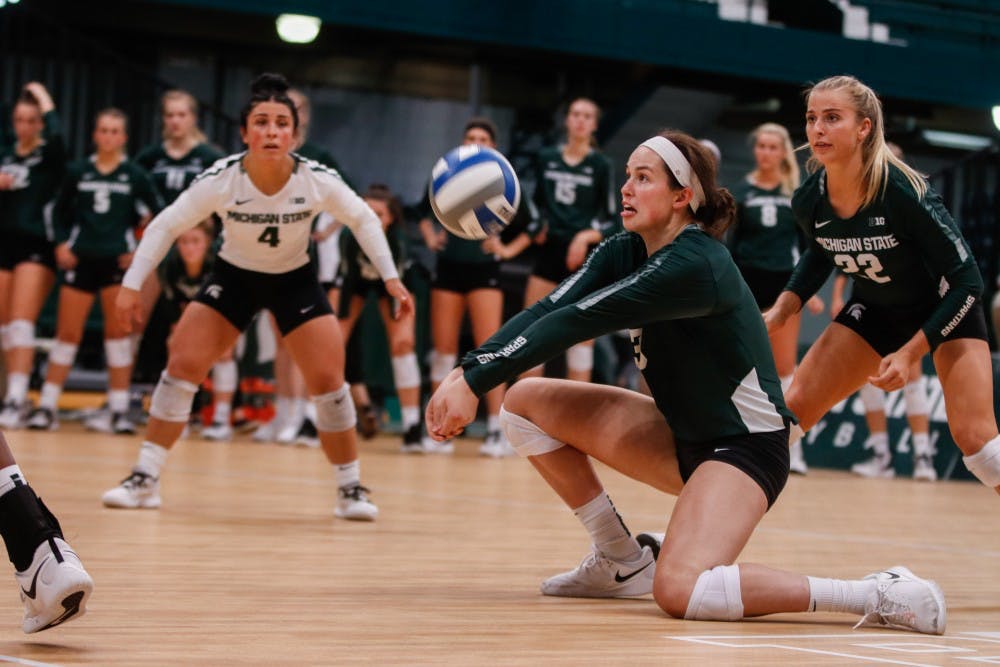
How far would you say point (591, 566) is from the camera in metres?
4.22

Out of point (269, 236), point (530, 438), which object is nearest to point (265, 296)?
point (269, 236)

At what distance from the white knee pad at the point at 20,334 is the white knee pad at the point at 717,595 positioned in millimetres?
7549

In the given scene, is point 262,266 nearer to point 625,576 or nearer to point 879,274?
point 625,576

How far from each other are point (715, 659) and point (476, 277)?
7.19m

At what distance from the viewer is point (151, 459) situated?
6.18 meters

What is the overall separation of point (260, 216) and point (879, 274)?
8.29 feet

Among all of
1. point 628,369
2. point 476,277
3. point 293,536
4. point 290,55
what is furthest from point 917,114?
point 293,536

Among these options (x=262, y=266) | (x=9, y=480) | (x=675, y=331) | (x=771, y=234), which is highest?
(x=771, y=234)

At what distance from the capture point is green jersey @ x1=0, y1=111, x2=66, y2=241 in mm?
10344

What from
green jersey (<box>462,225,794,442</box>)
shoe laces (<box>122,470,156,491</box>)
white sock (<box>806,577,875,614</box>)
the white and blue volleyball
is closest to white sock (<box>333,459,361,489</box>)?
shoe laces (<box>122,470,156,491</box>)

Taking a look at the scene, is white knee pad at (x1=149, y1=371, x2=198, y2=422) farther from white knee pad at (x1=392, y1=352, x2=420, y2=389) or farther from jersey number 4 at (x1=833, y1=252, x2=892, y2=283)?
white knee pad at (x1=392, y1=352, x2=420, y2=389)

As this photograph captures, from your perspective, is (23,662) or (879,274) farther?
(879,274)

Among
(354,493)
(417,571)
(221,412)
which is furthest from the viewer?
(221,412)

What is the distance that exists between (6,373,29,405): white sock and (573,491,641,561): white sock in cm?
693
